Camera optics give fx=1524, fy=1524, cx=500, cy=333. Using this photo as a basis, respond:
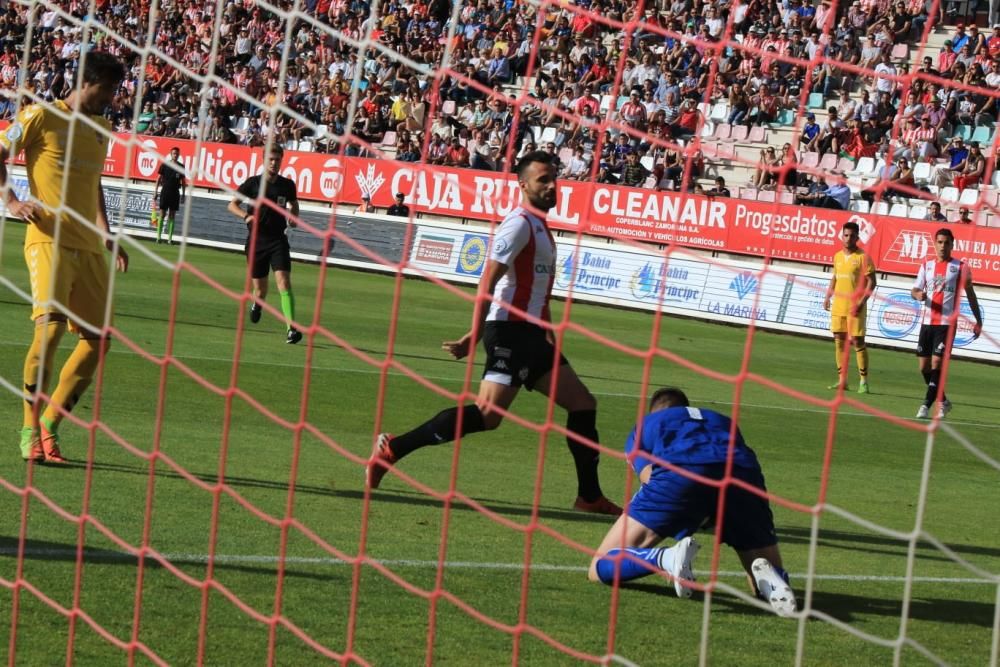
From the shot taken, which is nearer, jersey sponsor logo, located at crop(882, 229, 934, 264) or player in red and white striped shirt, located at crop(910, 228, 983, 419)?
player in red and white striped shirt, located at crop(910, 228, 983, 419)

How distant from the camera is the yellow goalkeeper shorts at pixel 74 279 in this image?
24.6 feet

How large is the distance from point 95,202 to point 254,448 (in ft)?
6.41

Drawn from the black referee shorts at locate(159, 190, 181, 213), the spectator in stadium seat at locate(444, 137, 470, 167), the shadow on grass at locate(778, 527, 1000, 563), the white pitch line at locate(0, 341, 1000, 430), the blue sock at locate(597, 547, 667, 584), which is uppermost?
the spectator in stadium seat at locate(444, 137, 470, 167)

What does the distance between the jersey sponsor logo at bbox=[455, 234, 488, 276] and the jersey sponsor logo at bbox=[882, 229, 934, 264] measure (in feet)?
23.1

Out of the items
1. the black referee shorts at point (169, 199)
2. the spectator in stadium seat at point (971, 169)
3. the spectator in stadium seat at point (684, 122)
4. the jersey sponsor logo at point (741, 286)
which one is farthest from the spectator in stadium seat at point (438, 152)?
the spectator in stadium seat at point (684, 122)

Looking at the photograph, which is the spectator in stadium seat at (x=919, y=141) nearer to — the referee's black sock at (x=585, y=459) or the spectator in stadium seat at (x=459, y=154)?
the spectator in stadium seat at (x=459, y=154)

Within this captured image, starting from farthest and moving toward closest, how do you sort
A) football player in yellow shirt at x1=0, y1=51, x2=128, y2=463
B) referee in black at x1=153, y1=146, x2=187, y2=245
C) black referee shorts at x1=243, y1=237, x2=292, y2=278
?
referee in black at x1=153, y1=146, x2=187, y2=245
black referee shorts at x1=243, y1=237, x2=292, y2=278
football player in yellow shirt at x1=0, y1=51, x2=128, y2=463

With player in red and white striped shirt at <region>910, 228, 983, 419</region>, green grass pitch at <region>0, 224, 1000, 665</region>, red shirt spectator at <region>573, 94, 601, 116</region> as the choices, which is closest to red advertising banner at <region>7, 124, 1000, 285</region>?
player in red and white striped shirt at <region>910, 228, 983, 419</region>

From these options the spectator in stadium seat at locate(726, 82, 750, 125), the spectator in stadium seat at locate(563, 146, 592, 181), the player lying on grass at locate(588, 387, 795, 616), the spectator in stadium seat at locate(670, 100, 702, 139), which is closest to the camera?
the player lying on grass at locate(588, 387, 795, 616)

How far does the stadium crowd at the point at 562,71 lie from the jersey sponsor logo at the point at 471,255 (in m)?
1.39

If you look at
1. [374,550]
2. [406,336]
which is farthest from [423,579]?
[406,336]

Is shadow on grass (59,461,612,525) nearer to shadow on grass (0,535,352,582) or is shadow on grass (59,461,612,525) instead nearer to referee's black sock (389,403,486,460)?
referee's black sock (389,403,486,460)

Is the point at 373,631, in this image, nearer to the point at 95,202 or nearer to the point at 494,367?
the point at 494,367

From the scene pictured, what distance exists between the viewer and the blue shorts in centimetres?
613
